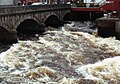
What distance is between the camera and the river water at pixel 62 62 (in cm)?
2398

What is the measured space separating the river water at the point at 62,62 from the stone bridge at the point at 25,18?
2.22 metres

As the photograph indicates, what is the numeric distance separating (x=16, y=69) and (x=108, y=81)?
26.9ft

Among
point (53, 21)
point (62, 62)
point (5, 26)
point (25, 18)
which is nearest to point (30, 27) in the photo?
point (25, 18)

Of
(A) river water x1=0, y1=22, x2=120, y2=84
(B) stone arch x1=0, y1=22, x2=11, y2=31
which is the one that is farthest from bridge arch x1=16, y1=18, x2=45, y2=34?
(B) stone arch x1=0, y1=22, x2=11, y2=31

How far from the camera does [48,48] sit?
35.2 m

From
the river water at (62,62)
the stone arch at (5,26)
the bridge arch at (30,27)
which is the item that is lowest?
the river water at (62,62)

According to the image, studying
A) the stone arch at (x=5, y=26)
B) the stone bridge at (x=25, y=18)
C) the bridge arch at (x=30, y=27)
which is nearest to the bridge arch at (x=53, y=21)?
the stone bridge at (x=25, y=18)

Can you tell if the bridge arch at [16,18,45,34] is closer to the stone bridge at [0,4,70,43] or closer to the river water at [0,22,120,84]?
the stone bridge at [0,4,70,43]

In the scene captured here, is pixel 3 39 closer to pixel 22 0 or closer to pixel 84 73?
pixel 84 73

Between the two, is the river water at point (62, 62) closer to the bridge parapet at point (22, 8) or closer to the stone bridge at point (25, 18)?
the stone bridge at point (25, 18)

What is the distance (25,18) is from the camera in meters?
43.0

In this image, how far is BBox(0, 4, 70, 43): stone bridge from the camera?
3794cm

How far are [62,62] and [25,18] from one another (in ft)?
52.4

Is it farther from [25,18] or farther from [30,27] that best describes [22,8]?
[30,27]
